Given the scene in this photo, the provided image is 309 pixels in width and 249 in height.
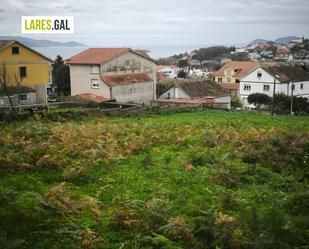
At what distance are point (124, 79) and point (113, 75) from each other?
1.70 meters

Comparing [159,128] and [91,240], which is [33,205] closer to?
[91,240]

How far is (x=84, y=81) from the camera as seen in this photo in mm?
53812

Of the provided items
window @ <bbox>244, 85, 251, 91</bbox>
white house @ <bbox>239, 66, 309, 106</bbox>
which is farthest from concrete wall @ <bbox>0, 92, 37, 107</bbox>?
window @ <bbox>244, 85, 251, 91</bbox>

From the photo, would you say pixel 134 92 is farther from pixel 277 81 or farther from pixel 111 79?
pixel 277 81

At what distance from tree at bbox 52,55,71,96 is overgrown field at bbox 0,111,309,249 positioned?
49.1 metres

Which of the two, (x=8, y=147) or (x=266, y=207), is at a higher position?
(x=8, y=147)

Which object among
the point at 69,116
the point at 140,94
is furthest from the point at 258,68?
the point at 69,116

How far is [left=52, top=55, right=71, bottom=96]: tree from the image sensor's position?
65.1 metres

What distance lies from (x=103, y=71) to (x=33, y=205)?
1781 inches

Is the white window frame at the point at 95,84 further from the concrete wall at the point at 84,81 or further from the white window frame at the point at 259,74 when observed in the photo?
the white window frame at the point at 259,74

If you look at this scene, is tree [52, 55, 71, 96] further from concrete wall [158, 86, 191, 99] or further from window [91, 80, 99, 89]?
concrete wall [158, 86, 191, 99]

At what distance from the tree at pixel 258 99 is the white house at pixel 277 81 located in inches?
96.3

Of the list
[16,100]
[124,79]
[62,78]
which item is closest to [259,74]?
[124,79]

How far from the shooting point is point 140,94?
5453 cm
